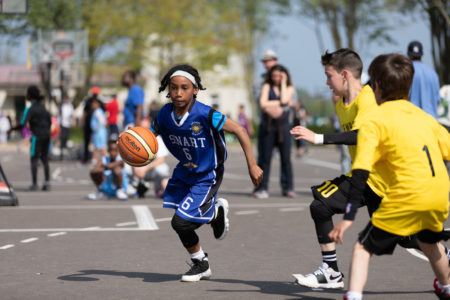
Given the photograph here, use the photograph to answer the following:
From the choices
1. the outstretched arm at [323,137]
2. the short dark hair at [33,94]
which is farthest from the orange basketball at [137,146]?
the short dark hair at [33,94]

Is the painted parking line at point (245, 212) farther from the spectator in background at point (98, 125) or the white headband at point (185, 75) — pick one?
the spectator in background at point (98, 125)

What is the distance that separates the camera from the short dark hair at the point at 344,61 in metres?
6.48

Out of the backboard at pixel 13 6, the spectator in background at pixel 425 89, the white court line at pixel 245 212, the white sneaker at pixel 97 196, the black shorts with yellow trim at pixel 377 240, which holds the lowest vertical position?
the white sneaker at pixel 97 196

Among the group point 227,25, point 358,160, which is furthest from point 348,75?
point 227,25

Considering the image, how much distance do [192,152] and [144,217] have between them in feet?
15.1

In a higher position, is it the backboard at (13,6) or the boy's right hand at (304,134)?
the backboard at (13,6)

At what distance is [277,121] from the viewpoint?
14.1m

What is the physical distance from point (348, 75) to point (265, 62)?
309 inches

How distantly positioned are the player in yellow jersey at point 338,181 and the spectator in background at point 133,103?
361 inches

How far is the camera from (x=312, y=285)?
635 cm

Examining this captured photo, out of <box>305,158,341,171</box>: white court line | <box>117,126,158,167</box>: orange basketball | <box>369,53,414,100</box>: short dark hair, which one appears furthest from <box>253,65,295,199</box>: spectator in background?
<box>369,53,414,100</box>: short dark hair

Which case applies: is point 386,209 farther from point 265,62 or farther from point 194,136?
point 265,62

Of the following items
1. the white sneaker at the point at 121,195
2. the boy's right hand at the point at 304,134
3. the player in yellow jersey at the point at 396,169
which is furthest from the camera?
the white sneaker at the point at 121,195

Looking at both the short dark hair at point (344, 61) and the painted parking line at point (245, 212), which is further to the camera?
the painted parking line at point (245, 212)
